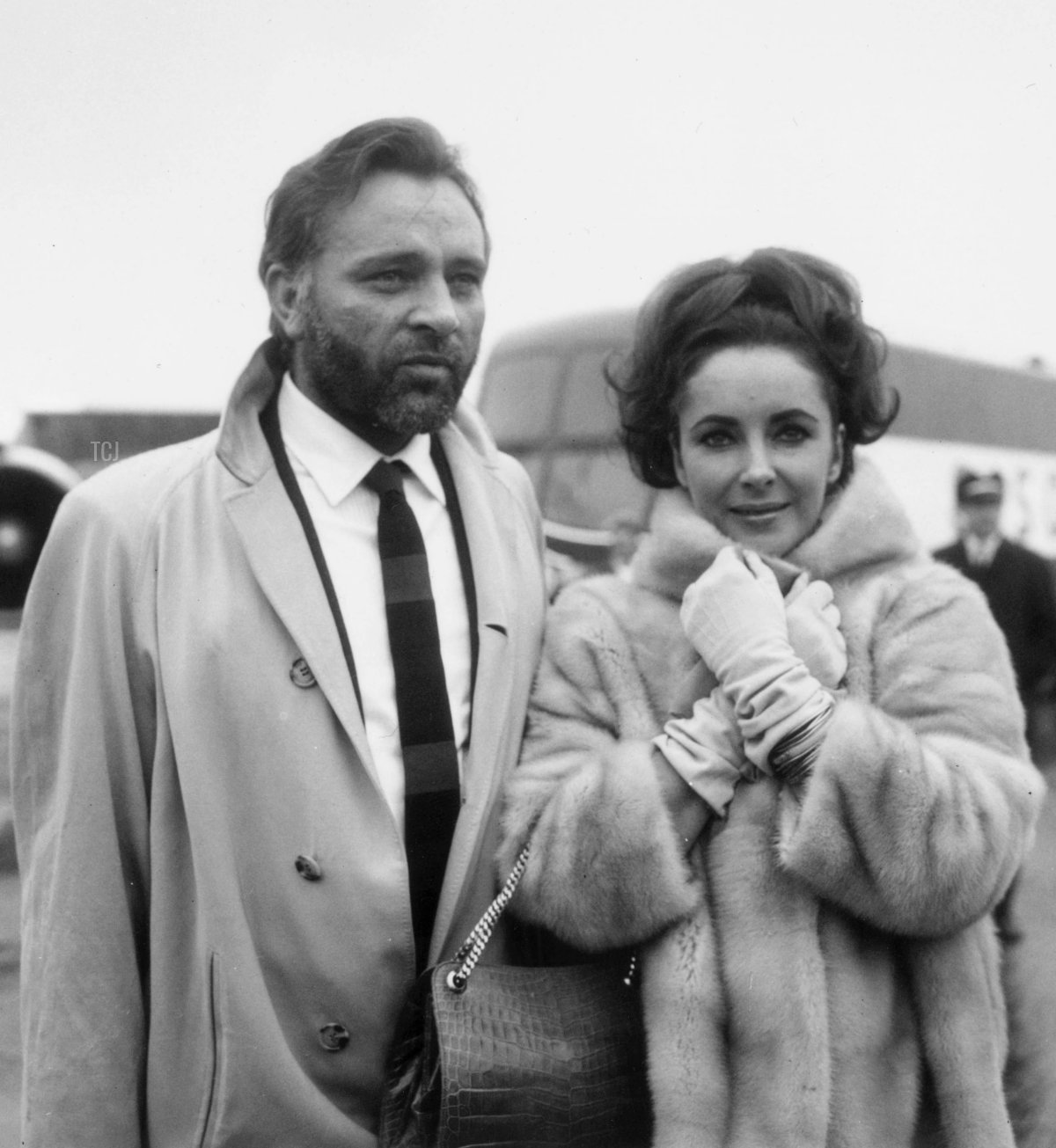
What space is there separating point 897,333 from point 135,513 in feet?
28.2

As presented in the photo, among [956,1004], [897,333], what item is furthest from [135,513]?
[897,333]

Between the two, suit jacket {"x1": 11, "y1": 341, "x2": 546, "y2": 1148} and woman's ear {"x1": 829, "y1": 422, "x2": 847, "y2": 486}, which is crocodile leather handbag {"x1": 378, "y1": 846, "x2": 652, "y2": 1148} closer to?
suit jacket {"x1": 11, "y1": 341, "x2": 546, "y2": 1148}

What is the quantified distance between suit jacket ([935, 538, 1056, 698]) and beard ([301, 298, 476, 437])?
5021mm

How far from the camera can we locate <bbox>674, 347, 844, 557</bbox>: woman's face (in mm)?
1867

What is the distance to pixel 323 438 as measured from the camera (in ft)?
6.78

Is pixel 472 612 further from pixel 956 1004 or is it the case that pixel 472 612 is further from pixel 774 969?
pixel 956 1004

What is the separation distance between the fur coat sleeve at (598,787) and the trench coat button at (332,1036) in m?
0.33

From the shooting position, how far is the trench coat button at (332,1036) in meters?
1.83

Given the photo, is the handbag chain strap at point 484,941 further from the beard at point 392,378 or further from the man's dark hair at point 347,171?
the man's dark hair at point 347,171

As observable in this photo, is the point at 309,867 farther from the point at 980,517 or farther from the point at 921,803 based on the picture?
the point at 980,517

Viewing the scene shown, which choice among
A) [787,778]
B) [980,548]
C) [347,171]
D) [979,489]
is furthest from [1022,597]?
[347,171]

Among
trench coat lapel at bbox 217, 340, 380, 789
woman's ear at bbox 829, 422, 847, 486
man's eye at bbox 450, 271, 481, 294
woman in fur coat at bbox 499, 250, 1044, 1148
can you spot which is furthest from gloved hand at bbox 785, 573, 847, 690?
man's eye at bbox 450, 271, 481, 294

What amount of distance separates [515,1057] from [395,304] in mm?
1166

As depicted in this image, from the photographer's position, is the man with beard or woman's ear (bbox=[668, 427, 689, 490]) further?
woman's ear (bbox=[668, 427, 689, 490])
